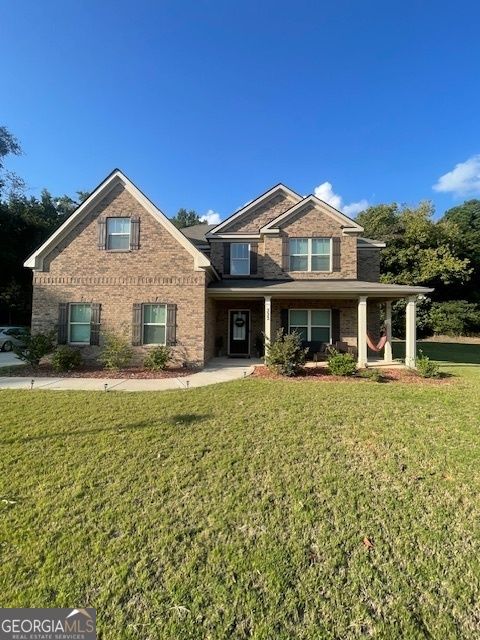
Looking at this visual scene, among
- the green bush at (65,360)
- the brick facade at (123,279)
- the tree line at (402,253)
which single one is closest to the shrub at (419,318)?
the tree line at (402,253)

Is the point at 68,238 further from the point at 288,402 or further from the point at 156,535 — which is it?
the point at 156,535

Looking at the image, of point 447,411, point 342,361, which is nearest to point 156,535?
point 447,411

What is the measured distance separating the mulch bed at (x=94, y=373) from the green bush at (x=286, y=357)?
9.01 ft

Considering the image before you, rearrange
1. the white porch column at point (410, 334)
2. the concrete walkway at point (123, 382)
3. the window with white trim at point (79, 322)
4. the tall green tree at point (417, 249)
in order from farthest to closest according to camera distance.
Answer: the tall green tree at point (417, 249)
the window with white trim at point (79, 322)
the white porch column at point (410, 334)
the concrete walkway at point (123, 382)

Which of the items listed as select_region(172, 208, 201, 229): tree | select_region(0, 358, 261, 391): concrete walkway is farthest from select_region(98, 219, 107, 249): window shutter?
select_region(172, 208, 201, 229): tree

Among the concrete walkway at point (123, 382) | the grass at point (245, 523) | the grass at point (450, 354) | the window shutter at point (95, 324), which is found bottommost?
the grass at point (245, 523)

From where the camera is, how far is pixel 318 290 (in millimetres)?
11859

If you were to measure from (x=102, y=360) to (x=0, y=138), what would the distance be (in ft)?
82.1

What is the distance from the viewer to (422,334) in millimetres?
32125

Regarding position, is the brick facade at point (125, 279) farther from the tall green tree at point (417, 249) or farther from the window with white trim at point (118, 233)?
the tall green tree at point (417, 249)

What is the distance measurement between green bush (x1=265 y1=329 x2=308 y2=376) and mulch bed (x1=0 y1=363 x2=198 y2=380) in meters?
2.74

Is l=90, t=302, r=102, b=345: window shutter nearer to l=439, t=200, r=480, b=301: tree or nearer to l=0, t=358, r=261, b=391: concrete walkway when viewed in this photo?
l=0, t=358, r=261, b=391: concrete walkway

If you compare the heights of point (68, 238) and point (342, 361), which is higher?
point (68, 238)

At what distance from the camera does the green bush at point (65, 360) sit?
10398 mm
